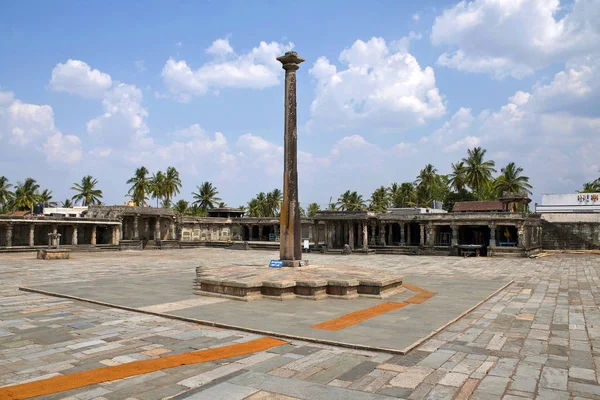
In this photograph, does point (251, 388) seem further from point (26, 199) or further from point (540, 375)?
point (26, 199)

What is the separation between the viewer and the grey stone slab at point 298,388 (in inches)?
232

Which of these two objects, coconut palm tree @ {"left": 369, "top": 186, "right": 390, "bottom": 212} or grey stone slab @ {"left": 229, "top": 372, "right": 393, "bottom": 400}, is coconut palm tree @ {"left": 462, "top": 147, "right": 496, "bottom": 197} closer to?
coconut palm tree @ {"left": 369, "top": 186, "right": 390, "bottom": 212}

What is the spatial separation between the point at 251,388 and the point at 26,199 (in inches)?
3128

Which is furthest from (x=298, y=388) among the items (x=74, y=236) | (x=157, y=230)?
(x=157, y=230)

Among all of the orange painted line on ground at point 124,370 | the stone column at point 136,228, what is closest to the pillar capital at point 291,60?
the orange painted line on ground at point 124,370

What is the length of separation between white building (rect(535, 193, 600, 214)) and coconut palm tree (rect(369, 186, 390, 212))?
28007 millimetres

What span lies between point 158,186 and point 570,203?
2386 inches

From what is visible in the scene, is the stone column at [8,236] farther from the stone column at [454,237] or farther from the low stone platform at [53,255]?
the stone column at [454,237]

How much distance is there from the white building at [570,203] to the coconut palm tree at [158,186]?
5597 centimetres

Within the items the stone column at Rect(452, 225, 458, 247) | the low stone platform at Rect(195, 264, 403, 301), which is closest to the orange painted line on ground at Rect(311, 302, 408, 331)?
the low stone platform at Rect(195, 264, 403, 301)

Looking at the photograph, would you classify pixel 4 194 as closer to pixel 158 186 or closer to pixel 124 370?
pixel 158 186

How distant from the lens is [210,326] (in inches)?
400

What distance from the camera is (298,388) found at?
6.20 m

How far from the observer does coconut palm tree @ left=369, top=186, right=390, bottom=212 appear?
8113 cm
